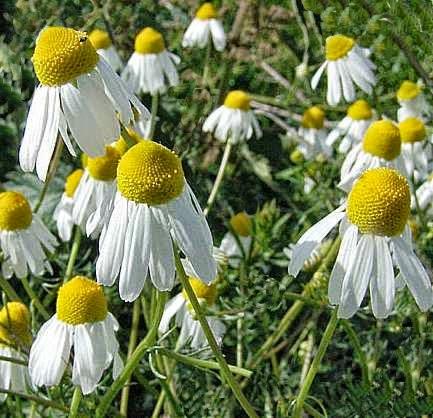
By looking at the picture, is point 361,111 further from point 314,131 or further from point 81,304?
point 81,304

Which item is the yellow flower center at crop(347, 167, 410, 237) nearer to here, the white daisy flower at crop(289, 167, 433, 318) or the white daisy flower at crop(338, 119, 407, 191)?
the white daisy flower at crop(289, 167, 433, 318)

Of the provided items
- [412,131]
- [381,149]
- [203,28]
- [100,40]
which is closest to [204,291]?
[381,149]

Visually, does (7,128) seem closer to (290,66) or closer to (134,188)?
(290,66)

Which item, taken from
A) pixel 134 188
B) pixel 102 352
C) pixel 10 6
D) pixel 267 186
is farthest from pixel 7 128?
Result: pixel 134 188

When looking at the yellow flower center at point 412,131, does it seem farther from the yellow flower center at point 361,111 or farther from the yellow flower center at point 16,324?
the yellow flower center at point 16,324

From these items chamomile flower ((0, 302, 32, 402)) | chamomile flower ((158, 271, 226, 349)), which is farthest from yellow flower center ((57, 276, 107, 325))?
chamomile flower ((158, 271, 226, 349))

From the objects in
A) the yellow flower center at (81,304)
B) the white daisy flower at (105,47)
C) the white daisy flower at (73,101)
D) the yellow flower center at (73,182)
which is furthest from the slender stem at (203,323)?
the white daisy flower at (105,47)
